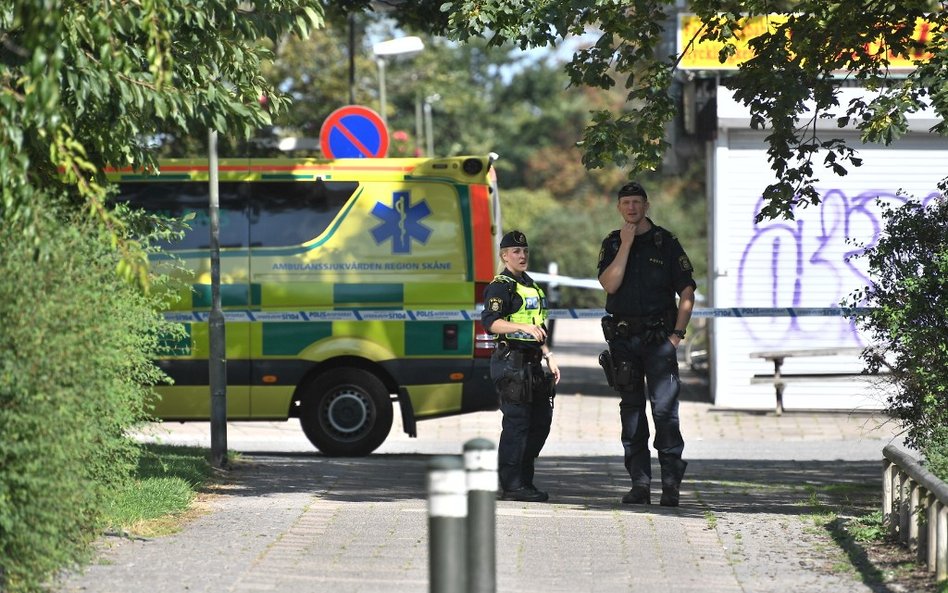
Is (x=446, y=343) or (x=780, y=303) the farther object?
(x=780, y=303)

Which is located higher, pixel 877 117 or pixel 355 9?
pixel 355 9

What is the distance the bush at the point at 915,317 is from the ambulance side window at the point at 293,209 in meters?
4.84

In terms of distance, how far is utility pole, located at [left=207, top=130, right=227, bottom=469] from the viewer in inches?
420

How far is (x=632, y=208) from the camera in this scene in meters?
8.78

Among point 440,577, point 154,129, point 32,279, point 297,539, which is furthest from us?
point 154,129

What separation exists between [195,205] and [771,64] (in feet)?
16.7

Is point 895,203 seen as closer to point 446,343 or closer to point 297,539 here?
point 446,343

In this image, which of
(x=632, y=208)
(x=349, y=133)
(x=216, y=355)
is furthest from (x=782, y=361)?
(x=632, y=208)

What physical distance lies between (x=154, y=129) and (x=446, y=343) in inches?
164

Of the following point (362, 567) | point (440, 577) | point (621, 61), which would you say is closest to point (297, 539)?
point (362, 567)

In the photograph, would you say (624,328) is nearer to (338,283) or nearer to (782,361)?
(338,283)

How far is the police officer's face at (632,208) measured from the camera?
878 centimetres

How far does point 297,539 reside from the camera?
7516 mm

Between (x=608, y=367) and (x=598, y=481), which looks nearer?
(x=608, y=367)
